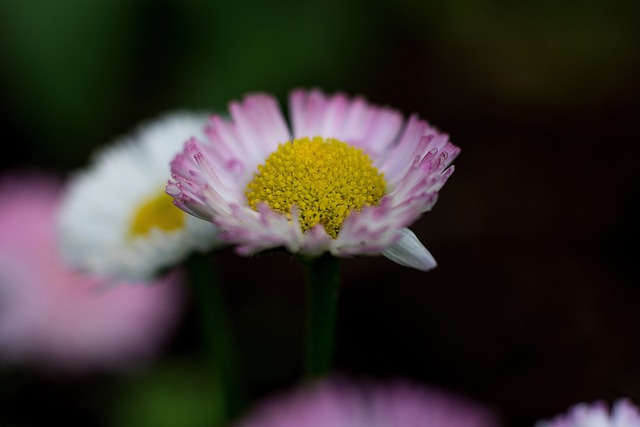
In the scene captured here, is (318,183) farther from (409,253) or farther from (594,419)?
(594,419)

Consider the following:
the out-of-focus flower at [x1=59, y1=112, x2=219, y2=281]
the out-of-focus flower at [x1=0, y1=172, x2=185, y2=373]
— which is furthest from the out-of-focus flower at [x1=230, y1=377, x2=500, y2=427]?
the out-of-focus flower at [x1=0, y1=172, x2=185, y2=373]

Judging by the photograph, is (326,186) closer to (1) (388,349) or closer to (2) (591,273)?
(1) (388,349)

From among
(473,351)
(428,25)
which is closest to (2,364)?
(473,351)

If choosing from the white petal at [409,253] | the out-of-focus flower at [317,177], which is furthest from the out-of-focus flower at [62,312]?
the white petal at [409,253]

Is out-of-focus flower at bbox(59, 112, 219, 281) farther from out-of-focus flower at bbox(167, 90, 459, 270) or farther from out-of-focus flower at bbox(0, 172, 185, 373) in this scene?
out-of-focus flower at bbox(0, 172, 185, 373)

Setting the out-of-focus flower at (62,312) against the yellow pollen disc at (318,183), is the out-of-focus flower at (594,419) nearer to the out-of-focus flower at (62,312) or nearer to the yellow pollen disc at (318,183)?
the yellow pollen disc at (318,183)
